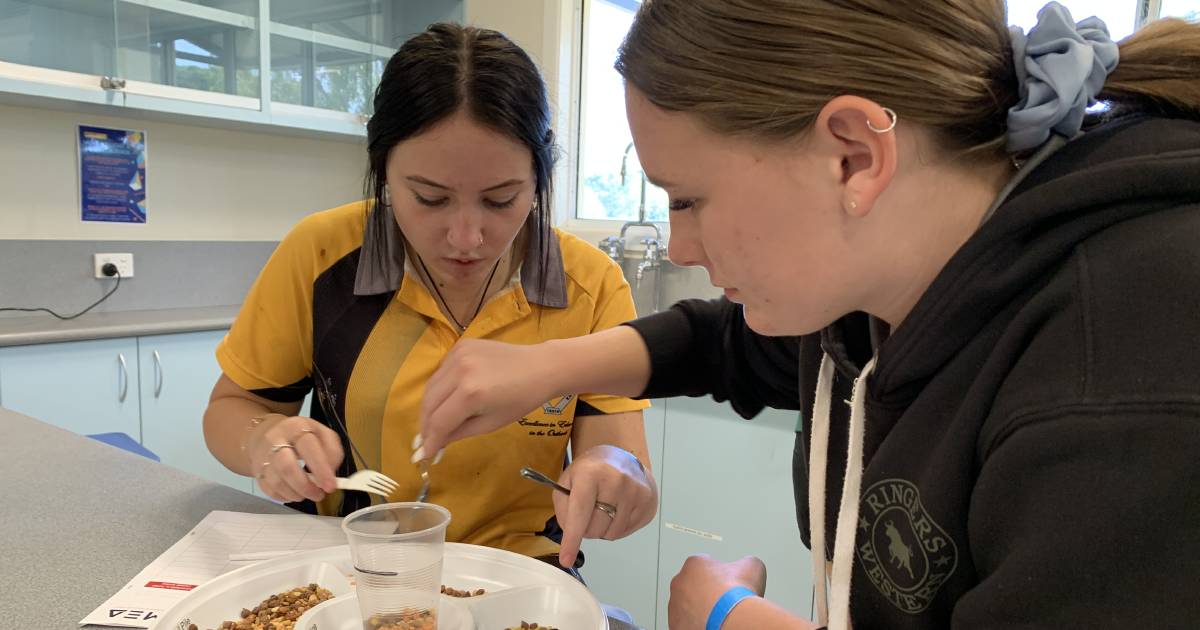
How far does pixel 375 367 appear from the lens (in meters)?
1.25

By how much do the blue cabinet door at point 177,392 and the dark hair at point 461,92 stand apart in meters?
1.68

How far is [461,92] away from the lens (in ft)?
3.64

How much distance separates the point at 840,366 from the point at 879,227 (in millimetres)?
193

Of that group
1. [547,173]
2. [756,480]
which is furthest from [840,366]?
[756,480]

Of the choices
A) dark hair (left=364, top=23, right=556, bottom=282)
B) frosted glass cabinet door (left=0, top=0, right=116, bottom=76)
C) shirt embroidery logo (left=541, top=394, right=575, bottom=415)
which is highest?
frosted glass cabinet door (left=0, top=0, right=116, bottom=76)

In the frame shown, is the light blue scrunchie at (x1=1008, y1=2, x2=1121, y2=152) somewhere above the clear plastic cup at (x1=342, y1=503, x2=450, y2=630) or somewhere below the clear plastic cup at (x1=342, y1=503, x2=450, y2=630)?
above

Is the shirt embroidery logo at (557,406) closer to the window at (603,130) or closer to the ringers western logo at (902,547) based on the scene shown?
the ringers western logo at (902,547)

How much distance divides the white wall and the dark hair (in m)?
2.02

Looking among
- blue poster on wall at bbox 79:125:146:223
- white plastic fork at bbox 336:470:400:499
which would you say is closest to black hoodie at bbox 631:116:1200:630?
white plastic fork at bbox 336:470:400:499

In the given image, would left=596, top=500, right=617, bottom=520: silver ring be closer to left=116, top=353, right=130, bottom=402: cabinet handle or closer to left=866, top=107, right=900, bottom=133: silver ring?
left=866, top=107, right=900, bottom=133: silver ring

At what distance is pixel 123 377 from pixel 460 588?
1976 mm

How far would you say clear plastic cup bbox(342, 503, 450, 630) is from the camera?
2.39 feet

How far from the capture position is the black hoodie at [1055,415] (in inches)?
16.3

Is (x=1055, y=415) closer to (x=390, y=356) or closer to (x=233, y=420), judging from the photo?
(x=390, y=356)
